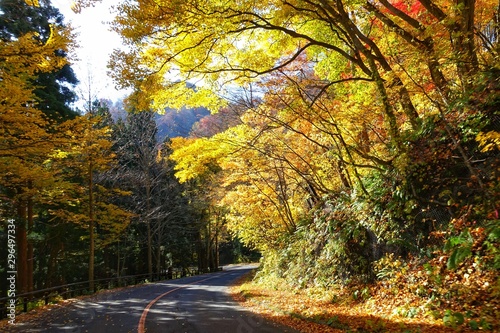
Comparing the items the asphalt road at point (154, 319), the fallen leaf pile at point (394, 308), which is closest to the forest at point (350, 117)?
the fallen leaf pile at point (394, 308)

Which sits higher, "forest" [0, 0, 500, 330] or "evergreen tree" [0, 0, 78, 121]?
"evergreen tree" [0, 0, 78, 121]

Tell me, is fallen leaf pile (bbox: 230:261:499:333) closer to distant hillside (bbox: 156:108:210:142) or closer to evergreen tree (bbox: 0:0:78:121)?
evergreen tree (bbox: 0:0:78:121)

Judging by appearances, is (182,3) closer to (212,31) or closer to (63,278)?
(212,31)

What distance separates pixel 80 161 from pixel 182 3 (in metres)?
14.7

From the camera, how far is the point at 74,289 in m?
18.9

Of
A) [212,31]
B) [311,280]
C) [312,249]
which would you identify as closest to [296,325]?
[311,280]

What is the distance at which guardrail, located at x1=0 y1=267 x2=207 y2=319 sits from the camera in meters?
13.6

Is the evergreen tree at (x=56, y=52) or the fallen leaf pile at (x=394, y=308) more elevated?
the evergreen tree at (x=56, y=52)

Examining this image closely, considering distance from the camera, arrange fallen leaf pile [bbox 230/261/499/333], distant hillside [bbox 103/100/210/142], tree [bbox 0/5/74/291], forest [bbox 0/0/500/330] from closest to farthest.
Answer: fallen leaf pile [bbox 230/261/499/333], forest [bbox 0/0/500/330], tree [bbox 0/5/74/291], distant hillside [bbox 103/100/210/142]

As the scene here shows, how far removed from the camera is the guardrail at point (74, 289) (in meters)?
13.6

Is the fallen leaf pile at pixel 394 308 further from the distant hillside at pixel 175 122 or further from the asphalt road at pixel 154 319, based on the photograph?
Answer: the distant hillside at pixel 175 122

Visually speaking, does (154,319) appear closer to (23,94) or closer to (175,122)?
(23,94)

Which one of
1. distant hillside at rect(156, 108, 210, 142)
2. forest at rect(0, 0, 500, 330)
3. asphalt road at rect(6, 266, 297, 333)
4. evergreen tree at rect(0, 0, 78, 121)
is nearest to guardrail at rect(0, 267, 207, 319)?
forest at rect(0, 0, 500, 330)

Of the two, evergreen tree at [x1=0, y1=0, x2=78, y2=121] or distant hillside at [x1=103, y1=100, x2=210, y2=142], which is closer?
evergreen tree at [x1=0, y1=0, x2=78, y2=121]
